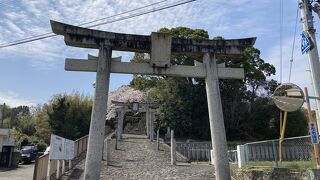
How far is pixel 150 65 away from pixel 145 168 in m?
6.55

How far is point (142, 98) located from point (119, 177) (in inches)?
918

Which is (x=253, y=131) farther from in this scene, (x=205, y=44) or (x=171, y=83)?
(x=205, y=44)

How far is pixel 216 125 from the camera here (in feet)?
40.3

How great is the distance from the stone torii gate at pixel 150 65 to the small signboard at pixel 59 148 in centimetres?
220

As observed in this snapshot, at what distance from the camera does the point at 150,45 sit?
1300 centimetres

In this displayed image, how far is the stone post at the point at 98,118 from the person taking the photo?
11.1 meters

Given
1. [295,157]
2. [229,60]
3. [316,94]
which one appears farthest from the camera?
[229,60]

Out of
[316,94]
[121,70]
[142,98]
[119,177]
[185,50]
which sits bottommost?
[119,177]

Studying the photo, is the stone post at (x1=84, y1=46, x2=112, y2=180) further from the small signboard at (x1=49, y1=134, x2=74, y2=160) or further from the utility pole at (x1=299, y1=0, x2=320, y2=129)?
the utility pole at (x1=299, y1=0, x2=320, y2=129)

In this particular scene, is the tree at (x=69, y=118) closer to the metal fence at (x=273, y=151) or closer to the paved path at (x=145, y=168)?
the paved path at (x=145, y=168)

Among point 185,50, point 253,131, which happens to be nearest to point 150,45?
point 185,50

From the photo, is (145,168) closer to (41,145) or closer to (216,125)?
(216,125)

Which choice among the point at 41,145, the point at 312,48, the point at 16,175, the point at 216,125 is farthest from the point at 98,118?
the point at 41,145

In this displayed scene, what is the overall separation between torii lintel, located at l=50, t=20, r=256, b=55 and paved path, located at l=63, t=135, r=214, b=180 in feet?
18.5
